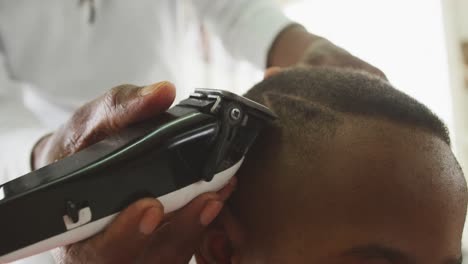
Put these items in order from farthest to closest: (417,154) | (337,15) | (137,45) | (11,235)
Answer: (337,15)
(137,45)
(417,154)
(11,235)

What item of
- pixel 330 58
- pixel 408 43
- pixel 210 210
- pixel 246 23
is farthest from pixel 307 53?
pixel 408 43

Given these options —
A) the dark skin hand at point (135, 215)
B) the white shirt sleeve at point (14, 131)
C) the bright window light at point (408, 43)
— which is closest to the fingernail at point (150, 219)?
the dark skin hand at point (135, 215)

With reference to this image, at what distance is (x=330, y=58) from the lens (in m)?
0.69

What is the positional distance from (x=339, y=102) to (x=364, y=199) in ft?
0.31

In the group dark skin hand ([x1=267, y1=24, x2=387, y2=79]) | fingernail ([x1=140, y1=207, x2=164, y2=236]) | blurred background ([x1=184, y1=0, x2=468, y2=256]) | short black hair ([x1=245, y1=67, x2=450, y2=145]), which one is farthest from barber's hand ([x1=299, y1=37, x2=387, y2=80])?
blurred background ([x1=184, y1=0, x2=468, y2=256])

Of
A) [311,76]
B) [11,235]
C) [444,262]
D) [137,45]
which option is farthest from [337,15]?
[11,235]

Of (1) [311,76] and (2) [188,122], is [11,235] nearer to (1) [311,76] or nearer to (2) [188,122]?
(2) [188,122]

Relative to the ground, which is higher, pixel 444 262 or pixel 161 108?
pixel 161 108

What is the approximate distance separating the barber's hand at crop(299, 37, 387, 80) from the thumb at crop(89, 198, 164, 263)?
1.30 feet

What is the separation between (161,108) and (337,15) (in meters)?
1.25

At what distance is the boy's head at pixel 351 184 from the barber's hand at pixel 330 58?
19cm

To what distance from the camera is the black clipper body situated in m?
0.32

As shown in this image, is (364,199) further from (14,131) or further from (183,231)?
(14,131)

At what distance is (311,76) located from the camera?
51cm
